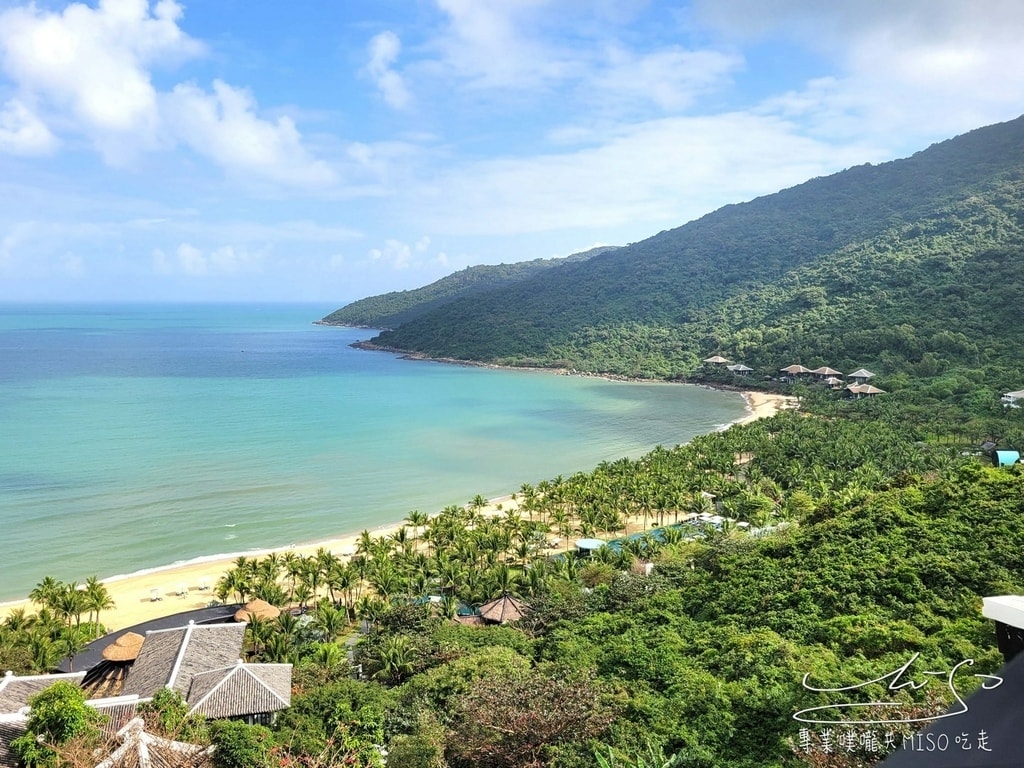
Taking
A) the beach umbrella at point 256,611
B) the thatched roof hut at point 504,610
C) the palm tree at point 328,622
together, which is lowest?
the thatched roof hut at point 504,610

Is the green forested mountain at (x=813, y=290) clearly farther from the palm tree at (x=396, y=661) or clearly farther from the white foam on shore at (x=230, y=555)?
the palm tree at (x=396, y=661)

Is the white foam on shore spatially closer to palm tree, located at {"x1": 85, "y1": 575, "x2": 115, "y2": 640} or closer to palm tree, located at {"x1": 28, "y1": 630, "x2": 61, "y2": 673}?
palm tree, located at {"x1": 85, "y1": 575, "x2": 115, "y2": 640}

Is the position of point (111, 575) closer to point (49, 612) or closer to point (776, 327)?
point (49, 612)

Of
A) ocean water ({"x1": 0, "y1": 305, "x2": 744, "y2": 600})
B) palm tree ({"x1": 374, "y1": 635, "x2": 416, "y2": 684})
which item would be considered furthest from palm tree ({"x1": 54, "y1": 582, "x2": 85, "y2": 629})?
palm tree ({"x1": 374, "y1": 635, "x2": 416, "y2": 684})

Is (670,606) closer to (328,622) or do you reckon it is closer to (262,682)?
(328,622)

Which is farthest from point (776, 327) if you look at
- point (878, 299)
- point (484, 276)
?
point (484, 276)

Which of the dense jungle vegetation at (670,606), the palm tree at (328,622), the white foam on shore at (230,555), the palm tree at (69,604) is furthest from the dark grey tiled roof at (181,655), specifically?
the white foam on shore at (230,555)

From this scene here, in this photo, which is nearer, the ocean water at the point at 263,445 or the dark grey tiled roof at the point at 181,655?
the dark grey tiled roof at the point at 181,655
